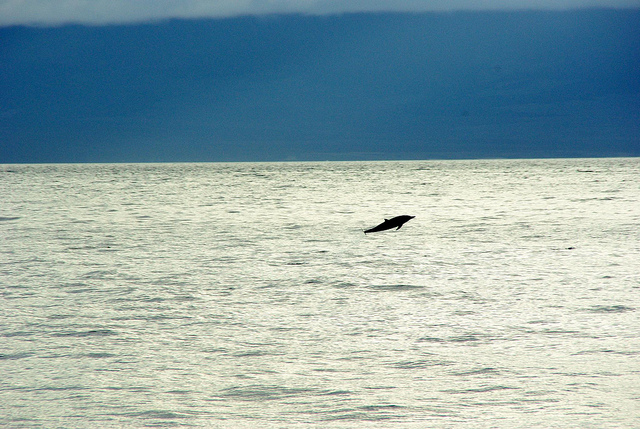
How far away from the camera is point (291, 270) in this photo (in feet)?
50.7

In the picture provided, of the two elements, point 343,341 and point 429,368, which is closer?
point 429,368

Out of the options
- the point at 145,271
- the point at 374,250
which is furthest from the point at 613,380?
the point at 374,250

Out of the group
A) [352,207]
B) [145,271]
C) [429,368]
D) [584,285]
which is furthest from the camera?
[352,207]

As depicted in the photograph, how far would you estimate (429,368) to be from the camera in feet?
25.0

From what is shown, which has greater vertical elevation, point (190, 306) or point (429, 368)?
point (190, 306)

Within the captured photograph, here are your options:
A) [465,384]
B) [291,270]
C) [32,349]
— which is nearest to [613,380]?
[465,384]

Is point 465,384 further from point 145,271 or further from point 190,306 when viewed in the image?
point 145,271

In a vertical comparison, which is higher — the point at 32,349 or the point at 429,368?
the point at 32,349

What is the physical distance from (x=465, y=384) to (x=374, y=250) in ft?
39.8

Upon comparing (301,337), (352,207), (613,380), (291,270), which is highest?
(352,207)

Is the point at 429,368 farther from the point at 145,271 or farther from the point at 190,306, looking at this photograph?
the point at 145,271

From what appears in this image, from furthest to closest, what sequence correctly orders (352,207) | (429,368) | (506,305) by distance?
1. (352,207)
2. (506,305)
3. (429,368)

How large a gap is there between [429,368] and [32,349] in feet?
16.9

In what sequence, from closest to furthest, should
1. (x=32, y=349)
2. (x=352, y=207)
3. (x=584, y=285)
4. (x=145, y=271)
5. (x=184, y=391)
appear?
(x=184, y=391) → (x=32, y=349) → (x=584, y=285) → (x=145, y=271) → (x=352, y=207)
